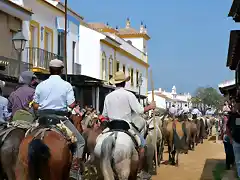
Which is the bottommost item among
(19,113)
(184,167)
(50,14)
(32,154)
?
(184,167)

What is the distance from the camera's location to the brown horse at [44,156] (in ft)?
23.3

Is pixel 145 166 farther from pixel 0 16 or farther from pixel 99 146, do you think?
pixel 0 16

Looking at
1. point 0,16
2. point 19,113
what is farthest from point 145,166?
point 0,16

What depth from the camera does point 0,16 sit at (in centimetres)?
2267

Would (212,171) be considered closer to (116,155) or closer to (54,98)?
(116,155)

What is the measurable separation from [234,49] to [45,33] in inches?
703

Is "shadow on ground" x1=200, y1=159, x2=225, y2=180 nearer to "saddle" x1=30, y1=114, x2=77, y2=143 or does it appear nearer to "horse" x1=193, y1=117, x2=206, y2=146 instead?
"saddle" x1=30, y1=114, x2=77, y2=143

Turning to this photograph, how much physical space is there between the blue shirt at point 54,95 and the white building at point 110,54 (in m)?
24.7

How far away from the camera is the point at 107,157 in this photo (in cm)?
810

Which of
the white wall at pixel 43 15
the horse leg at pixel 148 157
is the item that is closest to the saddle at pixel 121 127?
the horse leg at pixel 148 157

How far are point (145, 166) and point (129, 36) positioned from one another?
40793 millimetres

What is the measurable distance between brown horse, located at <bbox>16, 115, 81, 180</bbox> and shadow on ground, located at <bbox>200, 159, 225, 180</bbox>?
23.5 feet

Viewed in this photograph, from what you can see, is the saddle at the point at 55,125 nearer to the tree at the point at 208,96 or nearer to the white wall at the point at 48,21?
the white wall at the point at 48,21

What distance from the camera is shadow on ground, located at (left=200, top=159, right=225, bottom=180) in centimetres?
1406
